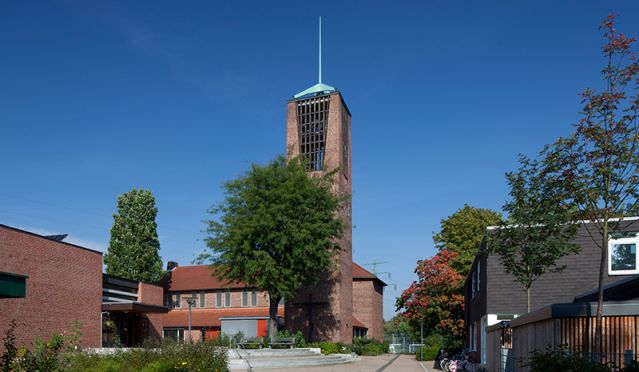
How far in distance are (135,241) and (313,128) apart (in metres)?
17.9

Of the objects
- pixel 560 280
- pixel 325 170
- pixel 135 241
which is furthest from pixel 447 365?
pixel 135 241

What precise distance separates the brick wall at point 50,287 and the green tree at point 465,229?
27804mm

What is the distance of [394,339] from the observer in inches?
2670

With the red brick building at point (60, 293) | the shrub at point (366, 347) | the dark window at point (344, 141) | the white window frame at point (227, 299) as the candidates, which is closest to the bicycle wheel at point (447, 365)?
the red brick building at point (60, 293)

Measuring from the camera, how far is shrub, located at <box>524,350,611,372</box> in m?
8.67

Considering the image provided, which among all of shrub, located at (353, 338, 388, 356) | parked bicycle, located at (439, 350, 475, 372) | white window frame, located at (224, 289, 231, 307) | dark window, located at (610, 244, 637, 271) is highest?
dark window, located at (610, 244, 637, 271)

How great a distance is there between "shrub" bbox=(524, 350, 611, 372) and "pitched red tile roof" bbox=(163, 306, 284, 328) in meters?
47.8

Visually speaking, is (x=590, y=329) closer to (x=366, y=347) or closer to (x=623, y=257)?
(x=623, y=257)

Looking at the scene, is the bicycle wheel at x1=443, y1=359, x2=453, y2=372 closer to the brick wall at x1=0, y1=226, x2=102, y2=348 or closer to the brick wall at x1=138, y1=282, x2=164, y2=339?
the brick wall at x1=0, y1=226, x2=102, y2=348

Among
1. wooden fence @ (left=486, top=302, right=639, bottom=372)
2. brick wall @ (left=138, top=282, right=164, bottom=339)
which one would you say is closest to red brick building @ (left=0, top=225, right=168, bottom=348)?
brick wall @ (left=138, top=282, right=164, bottom=339)

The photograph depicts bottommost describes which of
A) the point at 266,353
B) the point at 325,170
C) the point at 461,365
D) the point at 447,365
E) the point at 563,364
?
the point at 447,365

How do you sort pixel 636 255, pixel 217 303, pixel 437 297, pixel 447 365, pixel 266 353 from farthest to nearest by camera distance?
pixel 217 303 < pixel 437 297 < pixel 447 365 < pixel 266 353 < pixel 636 255

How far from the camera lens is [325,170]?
47.5 meters

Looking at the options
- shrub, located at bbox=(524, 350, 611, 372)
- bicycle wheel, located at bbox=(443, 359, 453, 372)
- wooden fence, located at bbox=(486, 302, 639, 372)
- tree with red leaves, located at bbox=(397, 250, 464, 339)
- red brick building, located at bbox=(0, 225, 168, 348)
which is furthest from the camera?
tree with red leaves, located at bbox=(397, 250, 464, 339)
